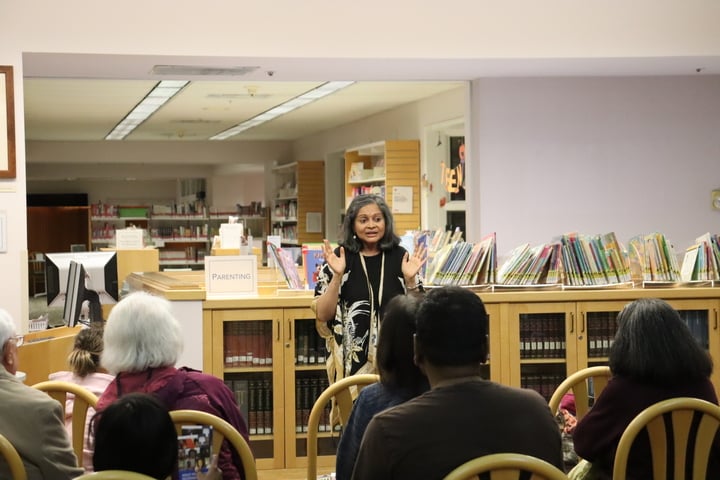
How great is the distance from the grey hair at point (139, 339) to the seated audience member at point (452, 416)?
2.83ft

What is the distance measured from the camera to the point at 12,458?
2396 mm

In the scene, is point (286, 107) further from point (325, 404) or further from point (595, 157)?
point (325, 404)

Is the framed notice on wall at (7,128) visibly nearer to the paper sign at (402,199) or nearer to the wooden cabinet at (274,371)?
the wooden cabinet at (274,371)

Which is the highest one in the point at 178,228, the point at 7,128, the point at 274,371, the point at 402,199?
Result: the point at 7,128

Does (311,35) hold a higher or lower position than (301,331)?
higher

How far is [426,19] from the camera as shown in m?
6.08

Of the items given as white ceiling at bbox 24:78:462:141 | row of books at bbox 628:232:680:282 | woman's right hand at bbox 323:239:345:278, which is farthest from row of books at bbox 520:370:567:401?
white ceiling at bbox 24:78:462:141

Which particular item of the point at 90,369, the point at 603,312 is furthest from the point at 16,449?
the point at 603,312

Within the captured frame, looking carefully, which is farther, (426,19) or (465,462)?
(426,19)

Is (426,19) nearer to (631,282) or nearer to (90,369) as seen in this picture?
(631,282)

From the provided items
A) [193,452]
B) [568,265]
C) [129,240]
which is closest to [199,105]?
[129,240]

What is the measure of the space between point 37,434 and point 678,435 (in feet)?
5.74

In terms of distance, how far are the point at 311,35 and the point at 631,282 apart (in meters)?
2.47

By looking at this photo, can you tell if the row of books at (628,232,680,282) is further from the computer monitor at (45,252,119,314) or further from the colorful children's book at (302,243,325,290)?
the computer monitor at (45,252,119,314)
